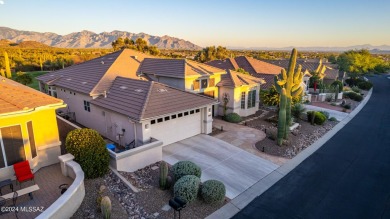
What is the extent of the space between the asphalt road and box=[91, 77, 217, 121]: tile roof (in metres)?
8.08

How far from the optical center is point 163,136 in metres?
16.9

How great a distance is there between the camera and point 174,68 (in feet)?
77.9

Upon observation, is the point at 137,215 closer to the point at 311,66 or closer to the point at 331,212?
the point at 331,212

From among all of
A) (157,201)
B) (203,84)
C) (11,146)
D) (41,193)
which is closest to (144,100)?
(157,201)

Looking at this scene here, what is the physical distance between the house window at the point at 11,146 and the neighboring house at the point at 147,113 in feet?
19.2

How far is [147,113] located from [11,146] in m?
7.01

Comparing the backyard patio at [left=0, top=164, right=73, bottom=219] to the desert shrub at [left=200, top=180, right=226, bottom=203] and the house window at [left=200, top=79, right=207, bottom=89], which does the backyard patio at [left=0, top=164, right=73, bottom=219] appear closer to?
the desert shrub at [left=200, top=180, right=226, bottom=203]

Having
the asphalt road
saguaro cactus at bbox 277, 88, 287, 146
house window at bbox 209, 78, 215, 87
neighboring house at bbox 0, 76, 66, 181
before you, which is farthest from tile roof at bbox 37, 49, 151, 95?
the asphalt road

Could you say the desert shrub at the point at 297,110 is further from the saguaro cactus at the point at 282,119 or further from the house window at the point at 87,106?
the house window at the point at 87,106

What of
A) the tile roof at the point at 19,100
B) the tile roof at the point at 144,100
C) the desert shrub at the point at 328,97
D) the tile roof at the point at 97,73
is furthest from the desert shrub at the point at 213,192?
the desert shrub at the point at 328,97

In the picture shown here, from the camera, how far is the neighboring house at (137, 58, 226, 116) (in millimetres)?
22578

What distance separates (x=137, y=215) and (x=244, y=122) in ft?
51.7

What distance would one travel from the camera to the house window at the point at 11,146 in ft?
35.0

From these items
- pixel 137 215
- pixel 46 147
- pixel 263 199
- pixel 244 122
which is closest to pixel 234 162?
pixel 263 199
